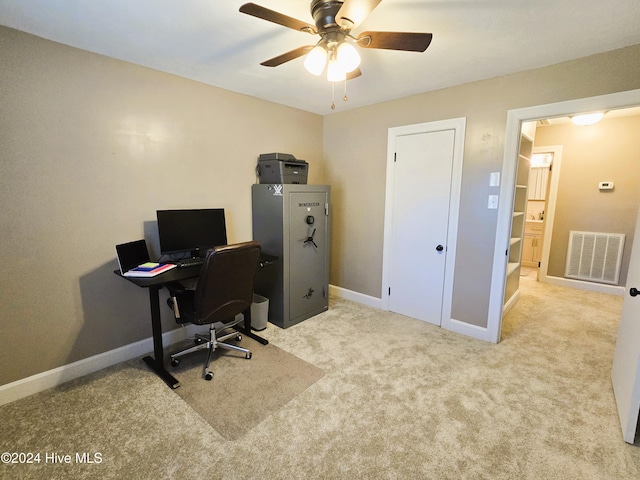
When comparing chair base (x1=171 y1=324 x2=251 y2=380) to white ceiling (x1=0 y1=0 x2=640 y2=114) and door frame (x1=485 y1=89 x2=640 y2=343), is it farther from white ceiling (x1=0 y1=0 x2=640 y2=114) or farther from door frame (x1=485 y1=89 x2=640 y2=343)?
door frame (x1=485 y1=89 x2=640 y2=343)

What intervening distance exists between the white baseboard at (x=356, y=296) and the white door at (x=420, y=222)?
267 mm

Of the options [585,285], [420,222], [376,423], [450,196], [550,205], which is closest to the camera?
[376,423]

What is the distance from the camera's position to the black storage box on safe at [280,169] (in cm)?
296

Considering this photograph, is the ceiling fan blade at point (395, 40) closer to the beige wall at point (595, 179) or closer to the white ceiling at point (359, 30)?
the white ceiling at point (359, 30)

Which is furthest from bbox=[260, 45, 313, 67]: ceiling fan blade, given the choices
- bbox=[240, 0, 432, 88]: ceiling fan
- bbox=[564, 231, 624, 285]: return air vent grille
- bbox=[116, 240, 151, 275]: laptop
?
bbox=[564, 231, 624, 285]: return air vent grille

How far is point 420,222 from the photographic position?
10.4 feet

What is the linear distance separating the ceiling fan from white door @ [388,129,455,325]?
1.62 metres

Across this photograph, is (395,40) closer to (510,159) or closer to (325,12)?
(325,12)

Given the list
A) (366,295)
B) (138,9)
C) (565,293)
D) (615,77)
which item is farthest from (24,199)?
(565,293)

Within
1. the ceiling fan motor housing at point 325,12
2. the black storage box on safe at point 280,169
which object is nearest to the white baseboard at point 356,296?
the black storage box on safe at point 280,169

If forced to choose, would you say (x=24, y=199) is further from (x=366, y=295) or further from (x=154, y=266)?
(x=366, y=295)

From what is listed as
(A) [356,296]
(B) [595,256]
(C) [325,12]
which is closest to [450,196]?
(A) [356,296]

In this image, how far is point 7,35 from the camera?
1.83 m

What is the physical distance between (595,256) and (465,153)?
3.24m
